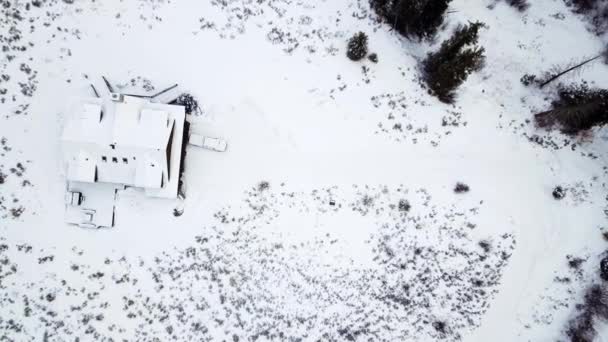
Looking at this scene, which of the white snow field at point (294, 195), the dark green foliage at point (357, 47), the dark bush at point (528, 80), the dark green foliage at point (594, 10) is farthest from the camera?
the dark green foliage at point (594, 10)

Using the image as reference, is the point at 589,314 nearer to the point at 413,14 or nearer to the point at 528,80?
the point at 528,80

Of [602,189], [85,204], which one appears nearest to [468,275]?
[602,189]

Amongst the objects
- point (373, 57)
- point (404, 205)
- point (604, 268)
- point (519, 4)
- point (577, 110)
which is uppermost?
point (519, 4)

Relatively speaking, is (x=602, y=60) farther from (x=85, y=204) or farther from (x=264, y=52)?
(x=85, y=204)

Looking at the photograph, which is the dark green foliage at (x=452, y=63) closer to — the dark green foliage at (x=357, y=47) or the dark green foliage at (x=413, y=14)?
the dark green foliage at (x=413, y=14)

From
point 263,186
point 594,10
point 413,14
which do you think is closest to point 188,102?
point 263,186

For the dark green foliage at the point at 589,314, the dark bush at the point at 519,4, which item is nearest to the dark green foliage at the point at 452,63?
the dark bush at the point at 519,4
